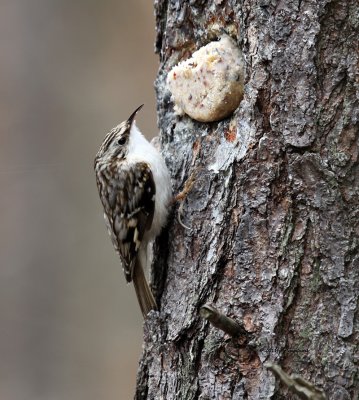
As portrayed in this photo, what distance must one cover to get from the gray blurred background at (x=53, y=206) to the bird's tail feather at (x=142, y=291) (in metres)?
1.48

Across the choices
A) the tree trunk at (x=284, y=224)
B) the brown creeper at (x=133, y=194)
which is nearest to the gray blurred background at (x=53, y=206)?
the brown creeper at (x=133, y=194)

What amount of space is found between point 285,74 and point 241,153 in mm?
290

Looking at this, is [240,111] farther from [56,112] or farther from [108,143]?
[56,112]

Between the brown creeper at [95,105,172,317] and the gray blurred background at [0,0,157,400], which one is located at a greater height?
the gray blurred background at [0,0,157,400]

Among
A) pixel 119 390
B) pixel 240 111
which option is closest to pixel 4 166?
pixel 119 390

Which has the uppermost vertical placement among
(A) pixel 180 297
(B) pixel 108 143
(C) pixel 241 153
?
(B) pixel 108 143

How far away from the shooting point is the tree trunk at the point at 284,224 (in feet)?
8.55

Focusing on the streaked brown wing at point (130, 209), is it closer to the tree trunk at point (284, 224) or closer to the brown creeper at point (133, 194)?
the brown creeper at point (133, 194)

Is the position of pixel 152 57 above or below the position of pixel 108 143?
above

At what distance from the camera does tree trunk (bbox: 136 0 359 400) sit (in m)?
2.61

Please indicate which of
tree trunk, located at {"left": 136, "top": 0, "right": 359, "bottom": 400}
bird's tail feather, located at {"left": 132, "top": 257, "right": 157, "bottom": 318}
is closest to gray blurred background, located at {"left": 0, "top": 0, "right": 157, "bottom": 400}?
bird's tail feather, located at {"left": 132, "top": 257, "right": 157, "bottom": 318}

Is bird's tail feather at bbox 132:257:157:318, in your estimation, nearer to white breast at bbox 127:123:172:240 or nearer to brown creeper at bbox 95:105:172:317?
brown creeper at bbox 95:105:172:317

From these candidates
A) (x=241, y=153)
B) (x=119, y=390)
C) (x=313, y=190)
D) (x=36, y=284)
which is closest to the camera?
(x=313, y=190)

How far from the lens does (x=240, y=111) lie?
287 centimetres
